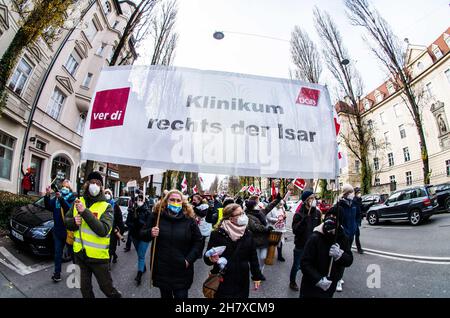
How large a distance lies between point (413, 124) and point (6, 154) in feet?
122

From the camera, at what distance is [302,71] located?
21.8 m

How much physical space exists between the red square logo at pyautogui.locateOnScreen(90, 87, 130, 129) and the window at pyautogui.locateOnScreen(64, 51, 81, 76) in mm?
17039

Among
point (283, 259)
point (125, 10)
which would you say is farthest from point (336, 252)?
point (125, 10)

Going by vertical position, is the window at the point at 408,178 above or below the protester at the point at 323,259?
above

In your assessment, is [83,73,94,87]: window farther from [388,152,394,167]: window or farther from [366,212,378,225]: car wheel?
[388,152,394,167]: window

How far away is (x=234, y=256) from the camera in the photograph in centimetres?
276

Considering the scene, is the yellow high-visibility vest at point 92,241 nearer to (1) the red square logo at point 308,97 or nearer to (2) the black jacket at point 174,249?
(2) the black jacket at point 174,249

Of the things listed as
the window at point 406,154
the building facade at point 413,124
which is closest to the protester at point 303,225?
the building facade at point 413,124

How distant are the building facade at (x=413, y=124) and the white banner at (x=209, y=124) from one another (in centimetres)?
Answer: 2374

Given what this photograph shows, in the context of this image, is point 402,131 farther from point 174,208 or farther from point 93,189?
point 93,189

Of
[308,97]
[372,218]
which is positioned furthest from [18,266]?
[372,218]

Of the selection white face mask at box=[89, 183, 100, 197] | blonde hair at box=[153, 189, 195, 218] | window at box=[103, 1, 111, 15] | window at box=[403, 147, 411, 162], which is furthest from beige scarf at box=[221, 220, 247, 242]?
window at box=[403, 147, 411, 162]

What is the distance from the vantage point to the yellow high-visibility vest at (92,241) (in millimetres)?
3090

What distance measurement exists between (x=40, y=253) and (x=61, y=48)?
1448 cm
